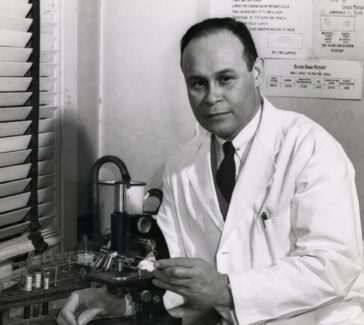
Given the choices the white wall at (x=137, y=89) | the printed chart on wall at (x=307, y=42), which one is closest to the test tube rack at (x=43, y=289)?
the white wall at (x=137, y=89)

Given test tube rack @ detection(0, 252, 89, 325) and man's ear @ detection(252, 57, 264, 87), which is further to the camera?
man's ear @ detection(252, 57, 264, 87)

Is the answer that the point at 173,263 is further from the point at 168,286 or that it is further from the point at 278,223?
the point at 278,223

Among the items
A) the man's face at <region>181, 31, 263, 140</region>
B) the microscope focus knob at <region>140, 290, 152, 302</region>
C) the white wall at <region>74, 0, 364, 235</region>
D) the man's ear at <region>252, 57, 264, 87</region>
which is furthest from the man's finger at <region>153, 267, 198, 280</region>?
the white wall at <region>74, 0, 364, 235</region>

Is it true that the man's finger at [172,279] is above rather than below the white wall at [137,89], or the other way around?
below

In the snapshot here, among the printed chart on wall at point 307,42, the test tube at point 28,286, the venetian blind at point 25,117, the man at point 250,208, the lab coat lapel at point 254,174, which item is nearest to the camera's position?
the man at point 250,208

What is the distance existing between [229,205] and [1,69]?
924 mm

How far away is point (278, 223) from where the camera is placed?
1909mm

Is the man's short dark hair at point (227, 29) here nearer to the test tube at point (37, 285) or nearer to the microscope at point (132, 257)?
the microscope at point (132, 257)

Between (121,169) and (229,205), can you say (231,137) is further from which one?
(121,169)

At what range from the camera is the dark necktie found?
209 cm

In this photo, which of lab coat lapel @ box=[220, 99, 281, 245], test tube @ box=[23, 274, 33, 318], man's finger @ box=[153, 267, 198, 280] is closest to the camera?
man's finger @ box=[153, 267, 198, 280]

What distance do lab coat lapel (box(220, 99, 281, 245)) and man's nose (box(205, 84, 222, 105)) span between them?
202 mm

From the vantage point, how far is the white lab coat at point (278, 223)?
5.69ft

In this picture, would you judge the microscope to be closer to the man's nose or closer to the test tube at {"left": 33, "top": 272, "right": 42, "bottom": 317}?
the test tube at {"left": 33, "top": 272, "right": 42, "bottom": 317}
